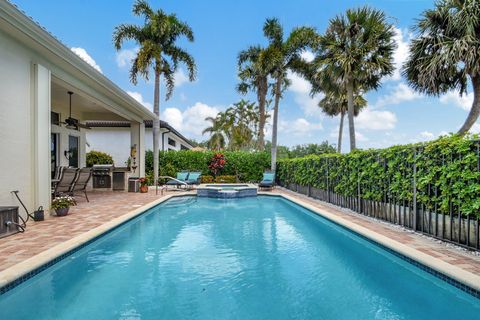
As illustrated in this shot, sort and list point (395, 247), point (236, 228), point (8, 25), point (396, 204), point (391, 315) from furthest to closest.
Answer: point (236, 228) → point (396, 204) → point (8, 25) → point (395, 247) → point (391, 315)

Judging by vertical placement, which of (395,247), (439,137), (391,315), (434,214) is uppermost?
(439,137)

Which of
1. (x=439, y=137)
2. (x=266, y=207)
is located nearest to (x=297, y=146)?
(x=266, y=207)

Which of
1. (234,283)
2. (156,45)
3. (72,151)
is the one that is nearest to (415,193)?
(234,283)

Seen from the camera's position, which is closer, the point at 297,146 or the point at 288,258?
the point at 288,258

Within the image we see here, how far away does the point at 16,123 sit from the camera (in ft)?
21.2

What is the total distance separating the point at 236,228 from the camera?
744 centimetres

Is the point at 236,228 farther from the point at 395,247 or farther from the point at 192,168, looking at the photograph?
the point at 192,168

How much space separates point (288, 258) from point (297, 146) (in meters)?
69.0

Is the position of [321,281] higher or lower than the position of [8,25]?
lower

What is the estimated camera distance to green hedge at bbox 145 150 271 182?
19.3 m

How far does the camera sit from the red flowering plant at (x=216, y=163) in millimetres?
19719

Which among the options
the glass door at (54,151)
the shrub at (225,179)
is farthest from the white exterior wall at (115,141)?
the glass door at (54,151)

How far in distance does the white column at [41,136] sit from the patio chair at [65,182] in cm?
116

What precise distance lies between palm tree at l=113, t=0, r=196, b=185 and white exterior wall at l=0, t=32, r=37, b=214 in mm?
9794
